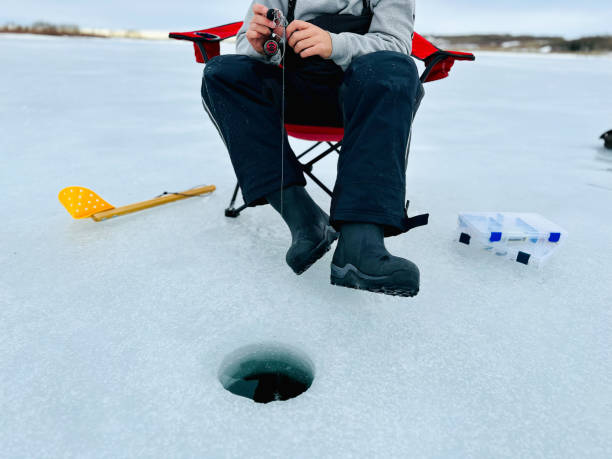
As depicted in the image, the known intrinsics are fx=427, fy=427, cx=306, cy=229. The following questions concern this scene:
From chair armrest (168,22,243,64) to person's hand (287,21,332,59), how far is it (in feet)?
1.68

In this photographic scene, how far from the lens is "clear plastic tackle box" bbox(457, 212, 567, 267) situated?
1.30 metres

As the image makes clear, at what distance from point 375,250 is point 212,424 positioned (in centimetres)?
47

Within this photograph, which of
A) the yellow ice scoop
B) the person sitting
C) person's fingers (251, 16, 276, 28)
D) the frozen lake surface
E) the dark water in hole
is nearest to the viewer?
the frozen lake surface

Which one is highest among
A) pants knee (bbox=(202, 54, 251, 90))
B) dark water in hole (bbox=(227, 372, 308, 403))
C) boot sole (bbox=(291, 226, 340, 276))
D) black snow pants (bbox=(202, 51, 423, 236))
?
pants knee (bbox=(202, 54, 251, 90))

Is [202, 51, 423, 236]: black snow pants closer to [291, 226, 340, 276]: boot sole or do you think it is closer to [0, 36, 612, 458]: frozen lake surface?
[291, 226, 340, 276]: boot sole

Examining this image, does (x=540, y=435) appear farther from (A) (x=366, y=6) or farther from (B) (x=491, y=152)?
(B) (x=491, y=152)

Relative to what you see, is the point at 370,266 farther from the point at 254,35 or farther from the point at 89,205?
the point at 89,205

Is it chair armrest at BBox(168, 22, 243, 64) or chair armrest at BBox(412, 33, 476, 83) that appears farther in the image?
chair armrest at BBox(168, 22, 243, 64)

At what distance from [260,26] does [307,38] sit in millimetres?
150

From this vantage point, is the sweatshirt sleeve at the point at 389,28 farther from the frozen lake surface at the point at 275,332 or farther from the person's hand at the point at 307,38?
the frozen lake surface at the point at 275,332

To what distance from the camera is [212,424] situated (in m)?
0.70

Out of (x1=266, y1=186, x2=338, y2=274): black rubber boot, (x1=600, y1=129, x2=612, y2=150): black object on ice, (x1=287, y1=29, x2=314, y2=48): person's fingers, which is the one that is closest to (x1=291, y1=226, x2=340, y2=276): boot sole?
(x1=266, y1=186, x2=338, y2=274): black rubber boot

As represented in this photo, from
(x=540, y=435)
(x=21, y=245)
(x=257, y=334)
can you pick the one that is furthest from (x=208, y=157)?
(x=540, y=435)

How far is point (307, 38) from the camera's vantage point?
101 centimetres
